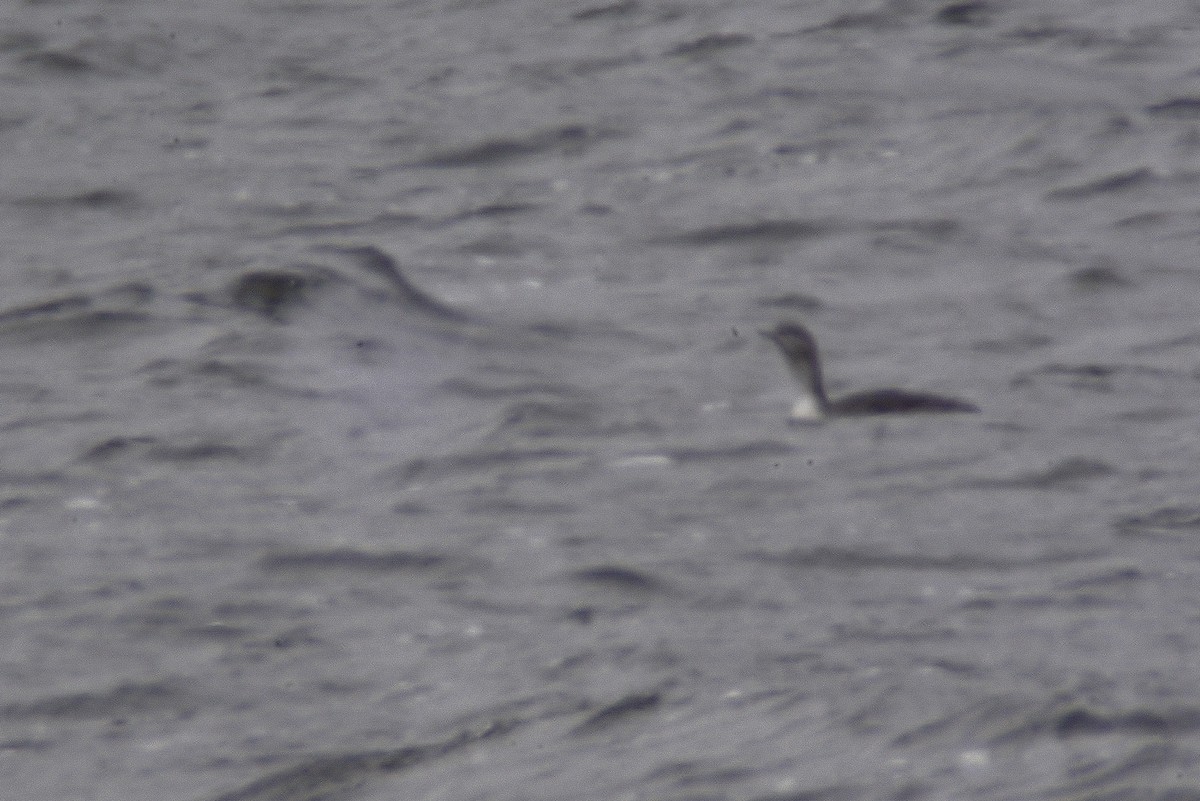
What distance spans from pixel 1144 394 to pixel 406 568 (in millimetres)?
2502

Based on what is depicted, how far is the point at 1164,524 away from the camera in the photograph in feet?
19.8

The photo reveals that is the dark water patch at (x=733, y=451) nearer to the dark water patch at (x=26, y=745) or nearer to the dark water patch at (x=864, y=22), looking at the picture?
the dark water patch at (x=26, y=745)

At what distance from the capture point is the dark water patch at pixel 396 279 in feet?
27.2

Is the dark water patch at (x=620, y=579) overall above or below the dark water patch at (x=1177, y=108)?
above

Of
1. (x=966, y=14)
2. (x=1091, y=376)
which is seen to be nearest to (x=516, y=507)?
(x=1091, y=376)

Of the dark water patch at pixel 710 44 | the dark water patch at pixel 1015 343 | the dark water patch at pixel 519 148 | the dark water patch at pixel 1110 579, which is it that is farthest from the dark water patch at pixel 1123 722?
the dark water patch at pixel 710 44

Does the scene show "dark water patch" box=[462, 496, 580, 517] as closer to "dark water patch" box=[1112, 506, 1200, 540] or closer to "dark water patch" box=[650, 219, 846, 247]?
"dark water patch" box=[1112, 506, 1200, 540]

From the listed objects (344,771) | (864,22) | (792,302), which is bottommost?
(792,302)

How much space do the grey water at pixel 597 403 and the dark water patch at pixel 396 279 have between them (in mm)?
23

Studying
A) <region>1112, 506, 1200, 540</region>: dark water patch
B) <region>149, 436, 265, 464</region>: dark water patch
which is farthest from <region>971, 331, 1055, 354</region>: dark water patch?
<region>149, 436, 265, 464</region>: dark water patch

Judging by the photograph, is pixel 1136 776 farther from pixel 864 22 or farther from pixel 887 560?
pixel 864 22

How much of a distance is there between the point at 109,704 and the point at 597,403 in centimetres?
243

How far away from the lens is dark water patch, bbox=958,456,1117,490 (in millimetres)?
6438

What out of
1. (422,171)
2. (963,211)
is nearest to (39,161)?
(422,171)
